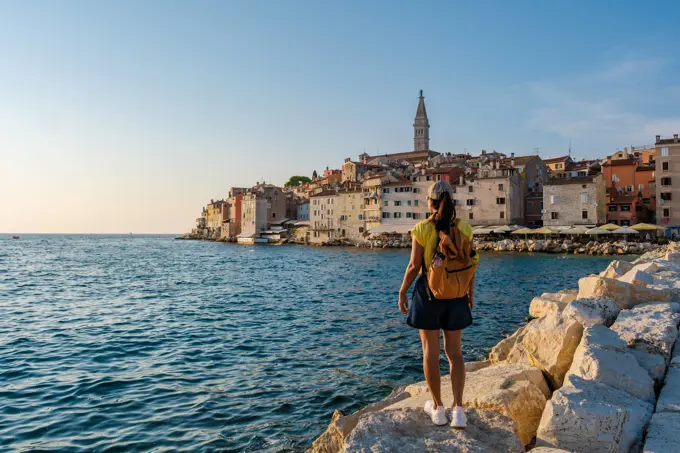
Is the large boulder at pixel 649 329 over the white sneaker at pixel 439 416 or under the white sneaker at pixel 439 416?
over

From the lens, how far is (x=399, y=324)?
1351cm

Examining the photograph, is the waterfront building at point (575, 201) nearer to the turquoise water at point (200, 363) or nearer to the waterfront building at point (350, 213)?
the waterfront building at point (350, 213)

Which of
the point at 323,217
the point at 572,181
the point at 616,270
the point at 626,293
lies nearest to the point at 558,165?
the point at 572,181

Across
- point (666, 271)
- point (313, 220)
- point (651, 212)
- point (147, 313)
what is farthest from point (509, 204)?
point (147, 313)

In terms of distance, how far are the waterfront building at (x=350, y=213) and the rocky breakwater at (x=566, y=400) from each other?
67.0 m

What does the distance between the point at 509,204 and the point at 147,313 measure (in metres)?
50.2

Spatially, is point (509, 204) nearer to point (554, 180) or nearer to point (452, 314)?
point (554, 180)

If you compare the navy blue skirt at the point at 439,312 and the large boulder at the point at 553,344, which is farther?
the large boulder at the point at 553,344

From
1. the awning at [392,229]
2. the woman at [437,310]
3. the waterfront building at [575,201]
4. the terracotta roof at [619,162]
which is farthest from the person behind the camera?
the awning at [392,229]

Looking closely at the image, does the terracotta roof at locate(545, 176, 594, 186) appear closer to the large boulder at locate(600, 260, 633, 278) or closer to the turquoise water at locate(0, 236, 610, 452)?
the turquoise water at locate(0, 236, 610, 452)

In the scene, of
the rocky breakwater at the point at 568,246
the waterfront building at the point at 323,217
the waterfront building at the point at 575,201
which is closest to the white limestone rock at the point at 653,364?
the rocky breakwater at the point at 568,246

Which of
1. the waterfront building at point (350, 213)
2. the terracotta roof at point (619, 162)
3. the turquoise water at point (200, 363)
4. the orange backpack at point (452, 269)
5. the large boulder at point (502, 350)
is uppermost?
the terracotta roof at point (619, 162)

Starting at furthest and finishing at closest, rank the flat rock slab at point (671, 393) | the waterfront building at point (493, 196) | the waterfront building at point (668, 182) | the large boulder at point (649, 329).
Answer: the waterfront building at point (493, 196), the waterfront building at point (668, 182), the large boulder at point (649, 329), the flat rock slab at point (671, 393)

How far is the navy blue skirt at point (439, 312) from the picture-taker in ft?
12.9
